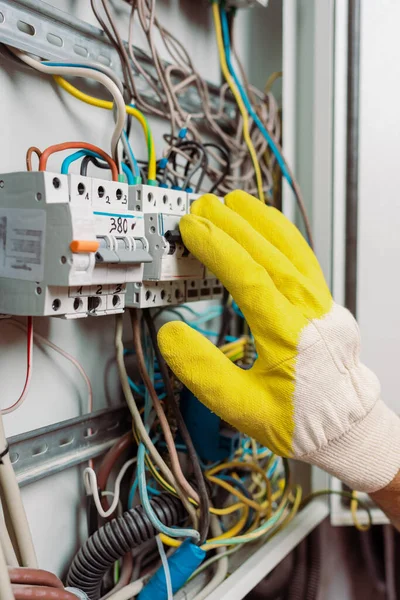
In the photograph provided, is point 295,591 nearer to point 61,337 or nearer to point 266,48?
point 61,337

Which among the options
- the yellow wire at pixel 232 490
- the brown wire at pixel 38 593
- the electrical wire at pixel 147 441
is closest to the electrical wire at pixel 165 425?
the electrical wire at pixel 147 441

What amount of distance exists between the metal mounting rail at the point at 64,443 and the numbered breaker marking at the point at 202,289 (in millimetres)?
212

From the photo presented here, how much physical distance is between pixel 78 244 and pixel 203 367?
0.22m

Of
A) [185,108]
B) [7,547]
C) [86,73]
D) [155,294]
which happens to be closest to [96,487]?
[7,547]

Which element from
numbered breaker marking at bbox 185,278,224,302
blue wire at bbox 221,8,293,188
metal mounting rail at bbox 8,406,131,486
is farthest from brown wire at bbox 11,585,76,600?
blue wire at bbox 221,8,293,188

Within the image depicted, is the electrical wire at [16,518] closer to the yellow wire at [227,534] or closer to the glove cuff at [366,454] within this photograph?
the yellow wire at [227,534]

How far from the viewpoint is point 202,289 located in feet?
2.56

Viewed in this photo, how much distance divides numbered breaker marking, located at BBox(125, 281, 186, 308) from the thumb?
0.06 metres

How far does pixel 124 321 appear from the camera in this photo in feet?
2.66

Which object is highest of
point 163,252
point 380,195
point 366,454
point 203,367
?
point 380,195

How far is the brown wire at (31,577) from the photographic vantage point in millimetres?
488

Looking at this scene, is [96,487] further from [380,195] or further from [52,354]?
[380,195]

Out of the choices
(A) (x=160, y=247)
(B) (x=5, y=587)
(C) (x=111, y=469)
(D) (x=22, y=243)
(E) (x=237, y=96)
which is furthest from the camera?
(E) (x=237, y=96)

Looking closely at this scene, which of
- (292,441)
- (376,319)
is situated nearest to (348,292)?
(376,319)
